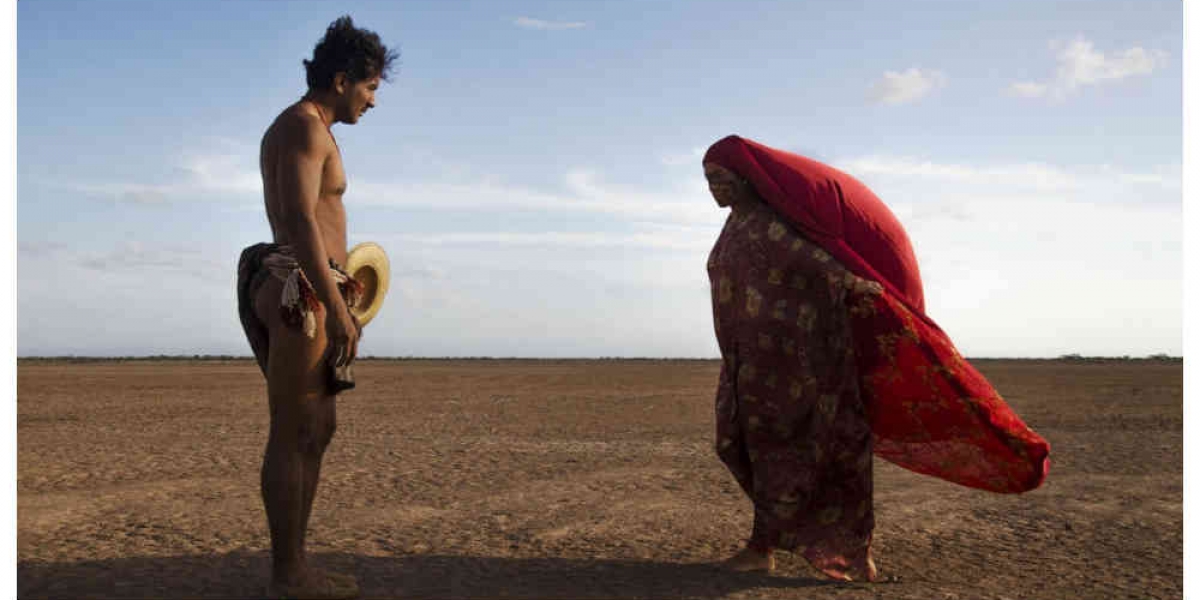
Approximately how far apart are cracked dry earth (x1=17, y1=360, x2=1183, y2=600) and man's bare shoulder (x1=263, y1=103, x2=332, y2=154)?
6.54ft

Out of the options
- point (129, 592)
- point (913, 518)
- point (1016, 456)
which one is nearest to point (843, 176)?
point (1016, 456)

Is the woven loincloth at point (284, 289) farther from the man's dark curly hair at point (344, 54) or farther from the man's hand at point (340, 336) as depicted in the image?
the man's dark curly hair at point (344, 54)

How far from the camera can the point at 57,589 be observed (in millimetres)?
4387

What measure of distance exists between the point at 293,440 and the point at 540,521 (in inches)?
103

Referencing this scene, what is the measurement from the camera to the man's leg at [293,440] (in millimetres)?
3830

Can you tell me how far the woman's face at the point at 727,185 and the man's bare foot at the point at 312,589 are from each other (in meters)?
2.64

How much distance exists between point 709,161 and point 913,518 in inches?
114

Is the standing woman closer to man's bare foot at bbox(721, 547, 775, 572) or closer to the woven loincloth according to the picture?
man's bare foot at bbox(721, 547, 775, 572)

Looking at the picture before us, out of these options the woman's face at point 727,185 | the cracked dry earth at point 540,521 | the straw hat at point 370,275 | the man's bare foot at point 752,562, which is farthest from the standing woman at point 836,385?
the straw hat at point 370,275

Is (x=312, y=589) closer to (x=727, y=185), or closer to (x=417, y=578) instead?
(x=417, y=578)

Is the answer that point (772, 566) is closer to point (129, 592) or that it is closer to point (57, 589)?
point (129, 592)

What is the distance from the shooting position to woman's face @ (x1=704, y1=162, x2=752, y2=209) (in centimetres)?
509

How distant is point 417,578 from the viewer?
15.4 ft

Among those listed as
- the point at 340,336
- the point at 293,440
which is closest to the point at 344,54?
the point at 340,336
